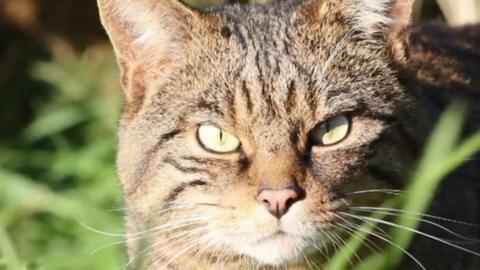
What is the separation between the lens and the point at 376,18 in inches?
154

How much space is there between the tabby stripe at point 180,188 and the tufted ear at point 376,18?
636 millimetres

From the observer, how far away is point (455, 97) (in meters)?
4.48

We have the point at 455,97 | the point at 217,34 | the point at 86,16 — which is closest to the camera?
the point at 217,34

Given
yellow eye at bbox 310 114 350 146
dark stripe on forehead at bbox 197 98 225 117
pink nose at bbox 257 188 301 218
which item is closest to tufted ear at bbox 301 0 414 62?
yellow eye at bbox 310 114 350 146

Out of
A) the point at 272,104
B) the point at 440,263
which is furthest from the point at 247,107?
the point at 440,263

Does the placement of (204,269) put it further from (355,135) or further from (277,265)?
(355,135)

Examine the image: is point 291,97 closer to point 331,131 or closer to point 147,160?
point 331,131

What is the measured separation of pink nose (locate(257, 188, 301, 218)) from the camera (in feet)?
11.2

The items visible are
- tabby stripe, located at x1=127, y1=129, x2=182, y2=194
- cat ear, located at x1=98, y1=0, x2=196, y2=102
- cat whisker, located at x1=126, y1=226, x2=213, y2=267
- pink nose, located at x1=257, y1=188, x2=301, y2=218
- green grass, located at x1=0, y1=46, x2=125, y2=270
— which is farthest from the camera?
green grass, located at x1=0, y1=46, x2=125, y2=270

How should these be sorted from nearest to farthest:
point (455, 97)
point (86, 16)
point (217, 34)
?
point (217, 34) < point (455, 97) < point (86, 16)

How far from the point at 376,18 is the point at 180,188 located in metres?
0.81

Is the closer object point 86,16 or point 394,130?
point 394,130

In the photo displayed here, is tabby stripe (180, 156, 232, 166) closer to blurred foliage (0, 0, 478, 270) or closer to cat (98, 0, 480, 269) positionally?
cat (98, 0, 480, 269)

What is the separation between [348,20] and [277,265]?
806mm
